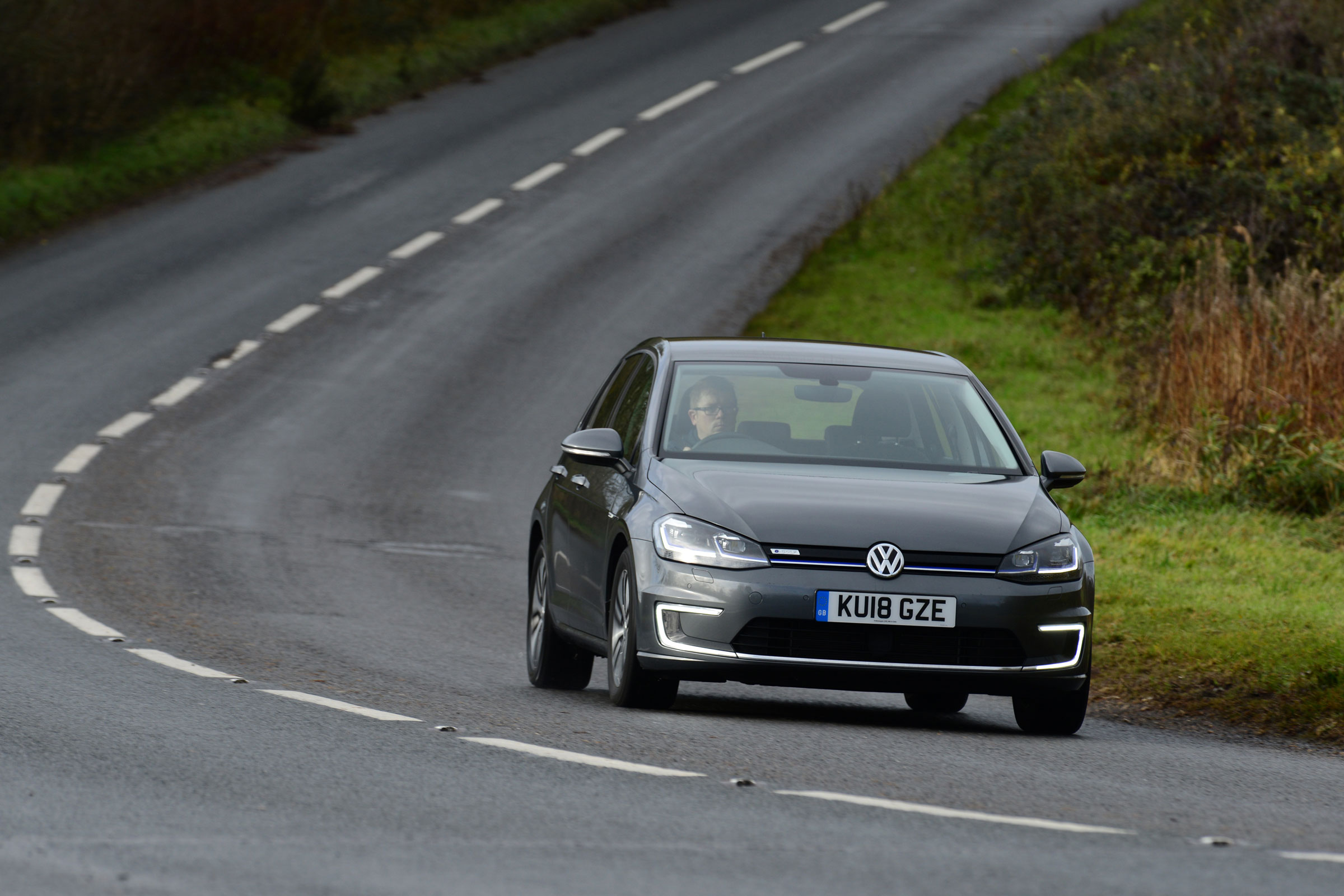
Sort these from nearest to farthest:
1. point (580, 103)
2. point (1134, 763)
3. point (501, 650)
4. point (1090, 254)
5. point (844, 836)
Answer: point (844, 836) → point (1134, 763) → point (501, 650) → point (1090, 254) → point (580, 103)

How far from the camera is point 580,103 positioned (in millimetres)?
32938

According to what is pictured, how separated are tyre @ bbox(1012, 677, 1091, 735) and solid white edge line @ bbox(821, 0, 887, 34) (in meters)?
31.3

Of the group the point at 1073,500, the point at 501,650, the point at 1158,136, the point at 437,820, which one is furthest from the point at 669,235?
the point at 437,820

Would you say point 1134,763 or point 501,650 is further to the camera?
point 501,650

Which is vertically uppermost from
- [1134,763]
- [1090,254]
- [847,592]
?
[847,592]

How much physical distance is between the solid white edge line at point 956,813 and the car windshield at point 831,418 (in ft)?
8.43

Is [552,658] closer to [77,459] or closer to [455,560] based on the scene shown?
[455,560]

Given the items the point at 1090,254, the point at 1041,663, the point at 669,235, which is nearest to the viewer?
the point at 1041,663

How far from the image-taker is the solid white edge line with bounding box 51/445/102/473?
16.7 meters

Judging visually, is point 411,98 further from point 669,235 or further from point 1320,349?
point 1320,349

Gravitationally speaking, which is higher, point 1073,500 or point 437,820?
point 437,820

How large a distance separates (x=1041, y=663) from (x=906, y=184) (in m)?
20.6

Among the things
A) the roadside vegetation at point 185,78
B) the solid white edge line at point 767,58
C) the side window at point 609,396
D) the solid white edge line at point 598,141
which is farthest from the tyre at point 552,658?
the solid white edge line at point 767,58

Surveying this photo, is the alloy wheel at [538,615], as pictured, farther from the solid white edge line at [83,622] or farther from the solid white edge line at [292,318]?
the solid white edge line at [292,318]
